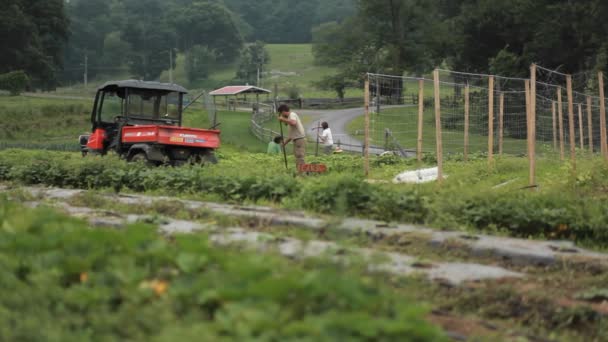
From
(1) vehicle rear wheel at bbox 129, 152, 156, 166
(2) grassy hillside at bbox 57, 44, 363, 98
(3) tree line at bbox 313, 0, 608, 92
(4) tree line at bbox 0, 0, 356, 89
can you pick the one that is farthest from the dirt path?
(4) tree line at bbox 0, 0, 356, 89

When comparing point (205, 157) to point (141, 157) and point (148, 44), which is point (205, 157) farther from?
point (148, 44)

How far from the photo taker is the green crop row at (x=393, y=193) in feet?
34.8

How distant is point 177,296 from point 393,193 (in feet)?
19.7

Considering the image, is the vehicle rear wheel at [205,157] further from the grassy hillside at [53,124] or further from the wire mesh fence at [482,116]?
the grassy hillside at [53,124]

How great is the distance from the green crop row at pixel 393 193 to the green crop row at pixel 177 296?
128cm

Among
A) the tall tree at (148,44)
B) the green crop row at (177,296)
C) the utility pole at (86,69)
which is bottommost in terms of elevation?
the green crop row at (177,296)

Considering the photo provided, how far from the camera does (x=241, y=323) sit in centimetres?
500

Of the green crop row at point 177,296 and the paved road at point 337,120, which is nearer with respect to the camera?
the green crop row at point 177,296

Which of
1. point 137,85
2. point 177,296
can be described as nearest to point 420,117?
point 137,85

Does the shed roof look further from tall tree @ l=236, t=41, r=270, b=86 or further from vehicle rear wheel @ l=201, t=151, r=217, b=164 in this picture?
vehicle rear wheel @ l=201, t=151, r=217, b=164

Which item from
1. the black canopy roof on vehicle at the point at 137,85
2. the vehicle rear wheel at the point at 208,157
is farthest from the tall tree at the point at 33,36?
the vehicle rear wheel at the point at 208,157

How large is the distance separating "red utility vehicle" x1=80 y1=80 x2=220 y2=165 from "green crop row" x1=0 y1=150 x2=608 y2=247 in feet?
11.5

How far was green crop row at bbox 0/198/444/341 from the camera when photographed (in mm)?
4957

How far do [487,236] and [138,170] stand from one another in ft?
24.2
